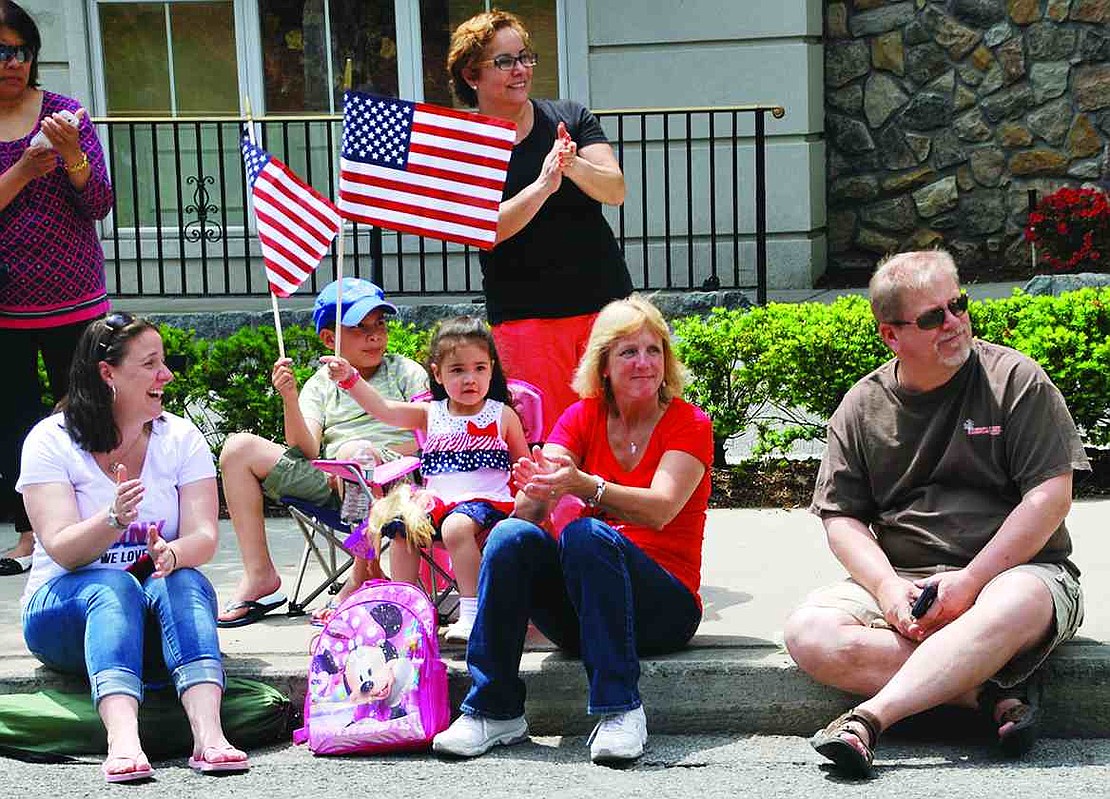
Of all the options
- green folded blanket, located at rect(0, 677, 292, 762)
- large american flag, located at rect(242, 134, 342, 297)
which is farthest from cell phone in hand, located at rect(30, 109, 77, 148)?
green folded blanket, located at rect(0, 677, 292, 762)

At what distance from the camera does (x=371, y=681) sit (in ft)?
16.3

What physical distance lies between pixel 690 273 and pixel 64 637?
689 centimetres

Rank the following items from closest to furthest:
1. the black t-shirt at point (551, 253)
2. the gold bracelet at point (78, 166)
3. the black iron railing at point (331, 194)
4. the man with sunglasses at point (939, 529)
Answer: the man with sunglasses at point (939, 529), the black t-shirt at point (551, 253), the gold bracelet at point (78, 166), the black iron railing at point (331, 194)

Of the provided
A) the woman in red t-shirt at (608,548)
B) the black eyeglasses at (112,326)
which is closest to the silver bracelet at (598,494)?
the woman in red t-shirt at (608,548)

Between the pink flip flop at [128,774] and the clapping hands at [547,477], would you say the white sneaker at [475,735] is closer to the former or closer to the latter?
the clapping hands at [547,477]

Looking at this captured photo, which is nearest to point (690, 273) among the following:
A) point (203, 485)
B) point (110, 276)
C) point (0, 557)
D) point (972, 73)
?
point (972, 73)

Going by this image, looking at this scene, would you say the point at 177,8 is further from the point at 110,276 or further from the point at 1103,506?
the point at 1103,506

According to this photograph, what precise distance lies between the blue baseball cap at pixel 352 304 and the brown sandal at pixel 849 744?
7.53ft

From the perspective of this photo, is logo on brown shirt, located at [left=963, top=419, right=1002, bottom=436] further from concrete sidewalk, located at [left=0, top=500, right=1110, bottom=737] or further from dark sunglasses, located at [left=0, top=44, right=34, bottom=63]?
dark sunglasses, located at [left=0, top=44, right=34, bottom=63]

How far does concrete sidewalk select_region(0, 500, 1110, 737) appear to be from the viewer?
4.94 meters

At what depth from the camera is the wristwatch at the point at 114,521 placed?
193 inches

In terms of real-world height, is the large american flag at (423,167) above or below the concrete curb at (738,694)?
above

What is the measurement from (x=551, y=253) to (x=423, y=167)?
55 centimetres

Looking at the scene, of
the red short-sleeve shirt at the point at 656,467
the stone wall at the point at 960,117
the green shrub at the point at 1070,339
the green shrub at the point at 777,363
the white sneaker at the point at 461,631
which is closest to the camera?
the red short-sleeve shirt at the point at 656,467
